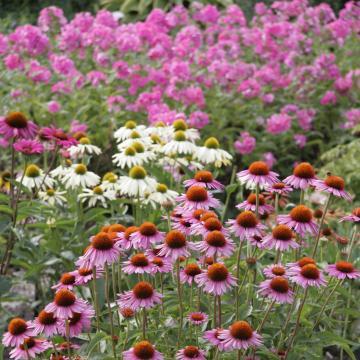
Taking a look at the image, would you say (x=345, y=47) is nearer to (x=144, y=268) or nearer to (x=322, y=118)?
(x=322, y=118)

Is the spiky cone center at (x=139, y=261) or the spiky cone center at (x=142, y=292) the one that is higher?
the spiky cone center at (x=139, y=261)

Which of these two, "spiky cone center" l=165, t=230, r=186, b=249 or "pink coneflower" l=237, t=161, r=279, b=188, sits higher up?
"pink coneflower" l=237, t=161, r=279, b=188

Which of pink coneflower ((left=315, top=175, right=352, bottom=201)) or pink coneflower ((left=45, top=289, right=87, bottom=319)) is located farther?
pink coneflower ((left=315, top=175, right=352, bottom=201))

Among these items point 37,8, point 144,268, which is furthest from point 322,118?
point 37,8

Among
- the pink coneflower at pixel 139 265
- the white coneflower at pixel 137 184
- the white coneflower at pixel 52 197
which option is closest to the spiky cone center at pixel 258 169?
the pink coneflower at pixel 139 265

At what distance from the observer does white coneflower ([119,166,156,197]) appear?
2.75 m

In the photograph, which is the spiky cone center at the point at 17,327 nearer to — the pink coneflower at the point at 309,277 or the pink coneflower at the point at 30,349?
the pink coneflower at the point at 30,349

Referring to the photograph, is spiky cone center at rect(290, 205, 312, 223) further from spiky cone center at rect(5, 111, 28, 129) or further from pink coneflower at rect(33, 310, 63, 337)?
spiky cone center at rect(5, 111, 28, 129)

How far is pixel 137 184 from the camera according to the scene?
2773 mm

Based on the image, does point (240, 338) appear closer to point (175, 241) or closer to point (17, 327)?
point (175, 241)

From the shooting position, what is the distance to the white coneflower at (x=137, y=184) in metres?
2.75

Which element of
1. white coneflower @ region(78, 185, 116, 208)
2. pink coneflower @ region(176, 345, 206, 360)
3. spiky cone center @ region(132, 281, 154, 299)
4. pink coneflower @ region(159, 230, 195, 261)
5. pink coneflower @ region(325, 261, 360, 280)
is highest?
pink coneflower @ region(159, 230, 195, 261)

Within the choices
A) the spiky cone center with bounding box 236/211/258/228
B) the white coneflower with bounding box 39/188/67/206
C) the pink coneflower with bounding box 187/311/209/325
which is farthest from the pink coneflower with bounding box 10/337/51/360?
the white coneflower with bounding box 39/188/67/206

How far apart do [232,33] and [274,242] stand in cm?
375
